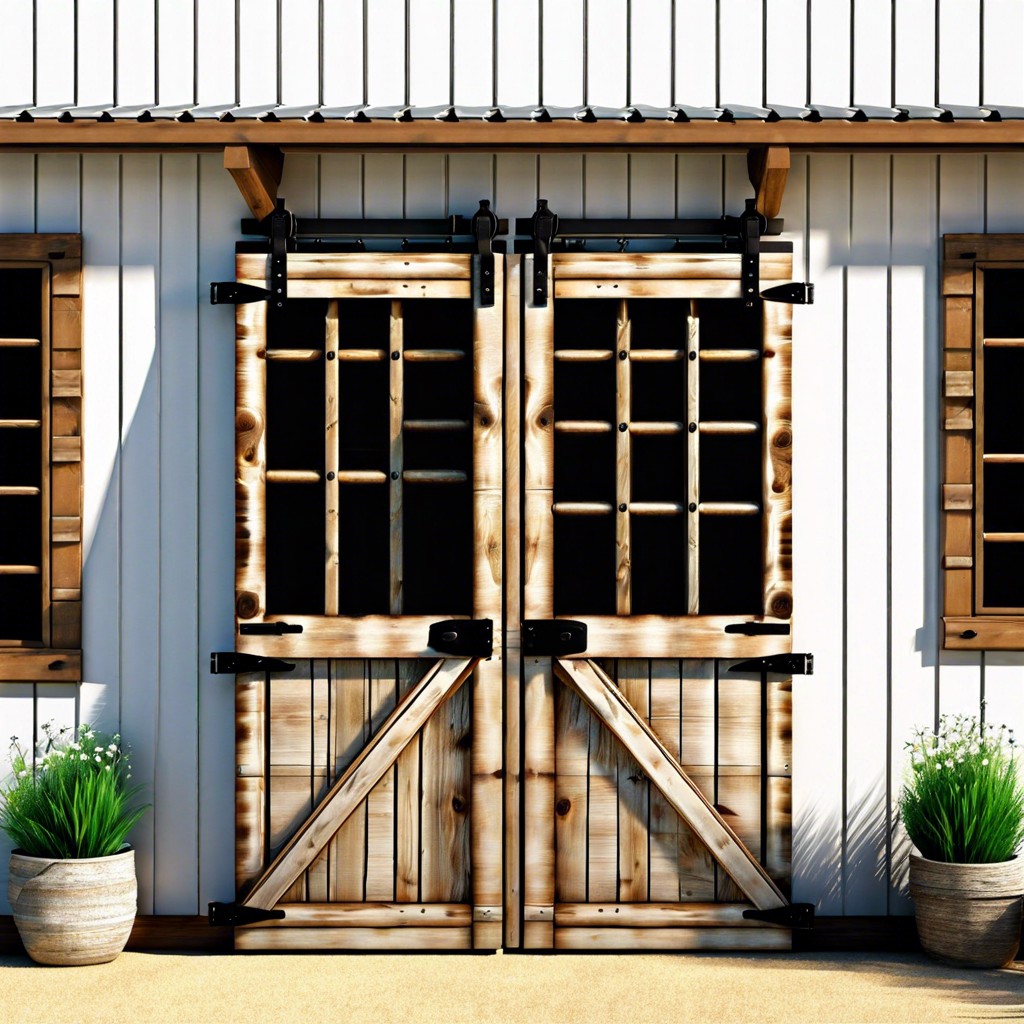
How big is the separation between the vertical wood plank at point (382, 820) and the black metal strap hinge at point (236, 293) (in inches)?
57.0

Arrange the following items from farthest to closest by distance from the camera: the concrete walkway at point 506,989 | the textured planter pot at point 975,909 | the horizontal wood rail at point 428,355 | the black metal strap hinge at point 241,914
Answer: the horizontal wood rail at point 428,355 < the black metal strap hinge at point 241,914 < the textured planter pot at point 975,909 < the concrete walkway at point 506,989

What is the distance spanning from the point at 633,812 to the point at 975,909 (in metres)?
1.25

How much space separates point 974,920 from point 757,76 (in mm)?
3362

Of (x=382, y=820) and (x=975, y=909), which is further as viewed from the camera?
(x=382, y=820)

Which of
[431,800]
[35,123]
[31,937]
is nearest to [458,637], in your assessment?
[431,800]

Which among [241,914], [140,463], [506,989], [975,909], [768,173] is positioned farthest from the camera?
[140,463]

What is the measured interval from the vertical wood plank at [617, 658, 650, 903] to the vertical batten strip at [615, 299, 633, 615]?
30cm

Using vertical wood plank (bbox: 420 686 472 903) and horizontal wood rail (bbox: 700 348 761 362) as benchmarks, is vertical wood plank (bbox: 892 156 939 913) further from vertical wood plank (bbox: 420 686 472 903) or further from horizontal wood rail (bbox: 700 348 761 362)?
vertical wood plank (bbox: 420 686 472 903)

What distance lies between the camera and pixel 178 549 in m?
4.77

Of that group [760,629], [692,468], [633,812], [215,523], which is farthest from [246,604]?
[760,629]

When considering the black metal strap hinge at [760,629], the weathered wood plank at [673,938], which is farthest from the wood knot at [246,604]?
the black metal strap hinge at [760,629]

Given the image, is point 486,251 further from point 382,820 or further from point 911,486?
point 382,820

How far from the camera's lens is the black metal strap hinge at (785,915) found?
457 cm

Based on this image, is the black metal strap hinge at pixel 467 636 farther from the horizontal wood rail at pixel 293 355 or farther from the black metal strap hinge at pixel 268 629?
the horizontal wood rail at pixel 293 355
